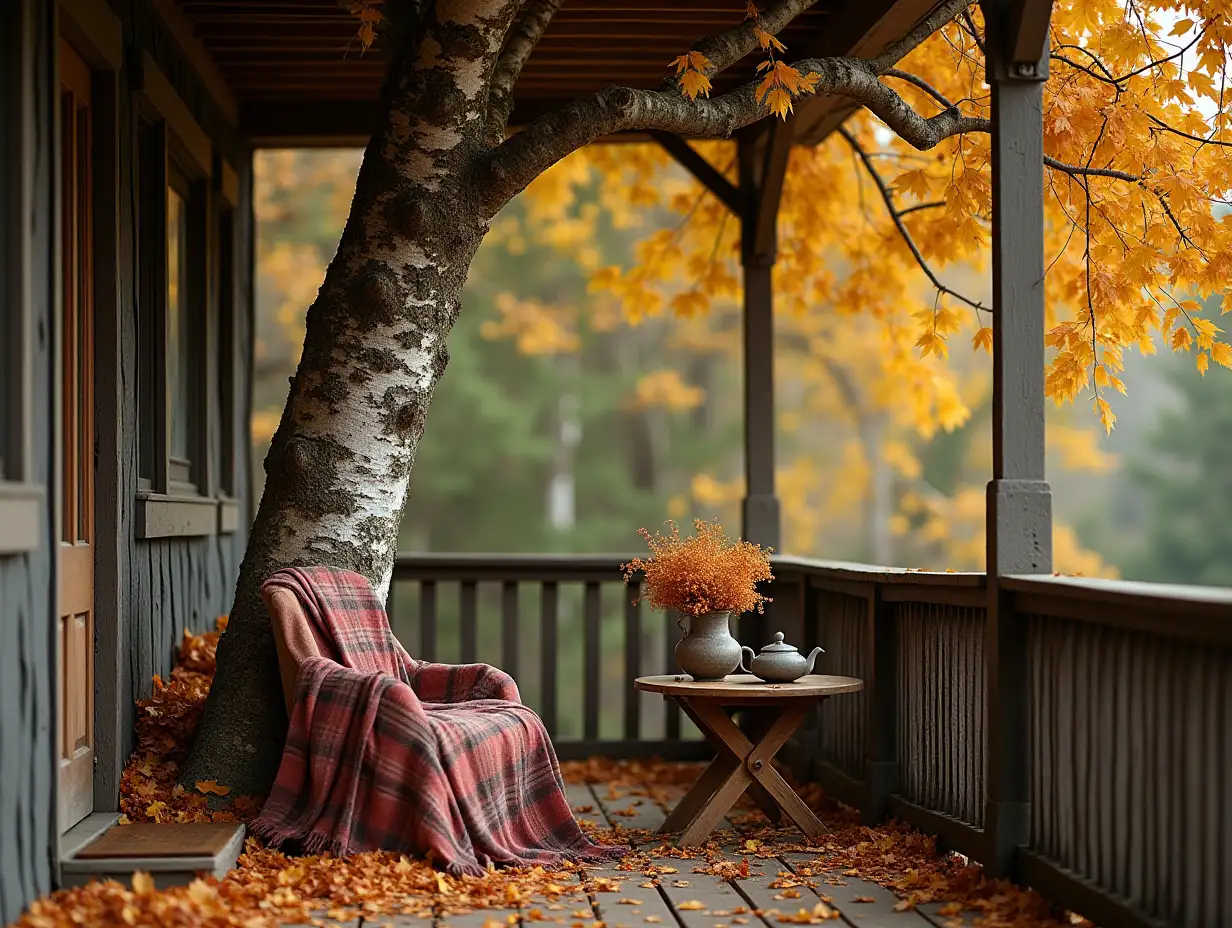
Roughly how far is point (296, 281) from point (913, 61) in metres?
11.0

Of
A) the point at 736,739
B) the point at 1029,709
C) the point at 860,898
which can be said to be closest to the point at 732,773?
the point at 736,739

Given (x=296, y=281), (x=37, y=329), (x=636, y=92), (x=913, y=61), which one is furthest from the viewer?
(x=296, y=281)

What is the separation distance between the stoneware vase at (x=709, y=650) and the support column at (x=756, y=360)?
76.7 inches

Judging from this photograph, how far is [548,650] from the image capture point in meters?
6.85

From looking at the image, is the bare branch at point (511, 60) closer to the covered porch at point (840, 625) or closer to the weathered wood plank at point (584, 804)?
the covered porch at point (840, 625)

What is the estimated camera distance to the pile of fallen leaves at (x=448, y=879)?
3.48 meters

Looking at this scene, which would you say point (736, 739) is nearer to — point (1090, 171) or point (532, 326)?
point (1090, 171)

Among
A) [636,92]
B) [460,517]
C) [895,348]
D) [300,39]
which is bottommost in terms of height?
[460,517]

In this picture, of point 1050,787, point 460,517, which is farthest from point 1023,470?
point 460,517

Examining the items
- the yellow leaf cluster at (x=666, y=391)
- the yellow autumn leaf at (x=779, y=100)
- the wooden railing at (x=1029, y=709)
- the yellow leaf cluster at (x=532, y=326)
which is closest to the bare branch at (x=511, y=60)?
the yellow autumn leaf at (x=779, y=100)

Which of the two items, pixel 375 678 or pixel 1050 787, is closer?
pixel 1050 787

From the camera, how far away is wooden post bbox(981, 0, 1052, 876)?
13.3ft

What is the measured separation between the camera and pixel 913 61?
275 inches

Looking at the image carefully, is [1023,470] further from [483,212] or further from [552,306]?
[552,306]
